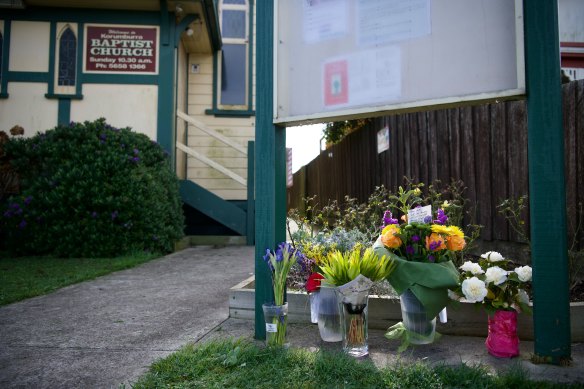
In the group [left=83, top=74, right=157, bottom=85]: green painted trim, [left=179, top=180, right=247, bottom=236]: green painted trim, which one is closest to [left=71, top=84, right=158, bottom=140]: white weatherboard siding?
[left=83, top=74, right=157, bottom=85]: green painted trim

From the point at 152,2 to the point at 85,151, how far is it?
3635mm

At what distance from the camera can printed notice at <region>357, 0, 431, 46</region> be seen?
8.30 ft

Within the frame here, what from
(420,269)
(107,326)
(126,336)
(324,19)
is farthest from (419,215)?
(107,326)

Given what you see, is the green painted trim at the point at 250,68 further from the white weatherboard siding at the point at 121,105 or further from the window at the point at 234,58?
the white weatherboard siding at the point at 121,105

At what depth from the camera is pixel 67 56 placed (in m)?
8.82

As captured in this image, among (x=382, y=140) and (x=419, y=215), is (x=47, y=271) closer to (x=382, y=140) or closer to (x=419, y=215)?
(x=419, y=215)

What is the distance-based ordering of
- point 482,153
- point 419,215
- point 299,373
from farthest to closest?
point 482,153 < point 419,215 < point 299,373

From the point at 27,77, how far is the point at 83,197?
12.8 ft

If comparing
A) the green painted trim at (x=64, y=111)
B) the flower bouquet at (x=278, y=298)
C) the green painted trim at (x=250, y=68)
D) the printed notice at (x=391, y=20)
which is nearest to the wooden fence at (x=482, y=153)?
the printed notice at (x=391, y=20)

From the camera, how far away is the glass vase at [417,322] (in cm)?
262

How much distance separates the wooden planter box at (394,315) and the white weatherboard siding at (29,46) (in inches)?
303

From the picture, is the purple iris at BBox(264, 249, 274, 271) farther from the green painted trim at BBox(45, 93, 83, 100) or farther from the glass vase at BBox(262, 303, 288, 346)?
the green painted trim at BBox(45, 93, 83, 100)

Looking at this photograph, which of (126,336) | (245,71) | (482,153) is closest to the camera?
(126,336)

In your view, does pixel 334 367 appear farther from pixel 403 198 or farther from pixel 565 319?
pixel 403 198
